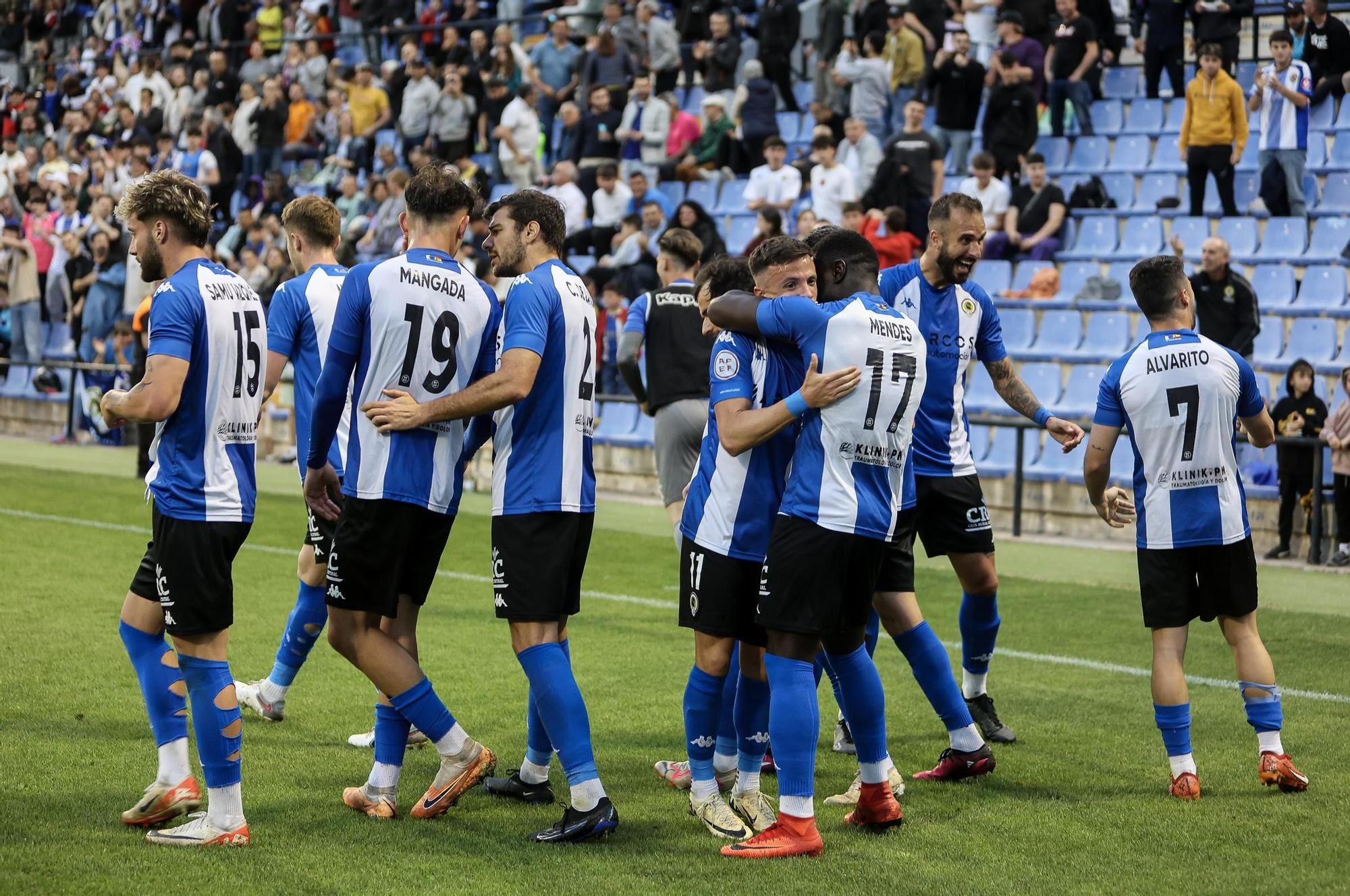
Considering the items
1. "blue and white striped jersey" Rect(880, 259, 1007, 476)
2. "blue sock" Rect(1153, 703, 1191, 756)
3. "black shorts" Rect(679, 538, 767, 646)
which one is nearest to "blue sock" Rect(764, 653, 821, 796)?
"black shorts" Rect(679, 538, 767, 646)

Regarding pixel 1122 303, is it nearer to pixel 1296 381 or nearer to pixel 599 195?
pixel 1296 381

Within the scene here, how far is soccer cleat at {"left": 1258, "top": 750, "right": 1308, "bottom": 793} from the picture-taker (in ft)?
18.9

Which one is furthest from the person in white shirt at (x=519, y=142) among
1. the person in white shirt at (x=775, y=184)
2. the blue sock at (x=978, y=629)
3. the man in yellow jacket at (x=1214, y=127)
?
the blue sock at (x=978, y=629)

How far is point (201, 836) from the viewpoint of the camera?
4934 mm

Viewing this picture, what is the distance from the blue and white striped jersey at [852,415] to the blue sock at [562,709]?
93 cm

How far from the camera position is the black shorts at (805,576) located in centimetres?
489

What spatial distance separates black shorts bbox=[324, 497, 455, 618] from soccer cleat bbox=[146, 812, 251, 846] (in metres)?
0.80

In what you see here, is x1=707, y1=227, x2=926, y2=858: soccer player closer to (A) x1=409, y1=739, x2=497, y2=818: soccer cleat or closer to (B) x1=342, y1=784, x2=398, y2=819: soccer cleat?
(A) x1=409, y1=739, x2=497, y2=818: soccer cleat

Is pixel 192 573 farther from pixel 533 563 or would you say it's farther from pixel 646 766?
pixel 646 766

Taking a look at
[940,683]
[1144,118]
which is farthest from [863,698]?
[1144,118]

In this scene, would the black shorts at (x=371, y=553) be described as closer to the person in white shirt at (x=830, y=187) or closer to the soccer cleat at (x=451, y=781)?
the soccer cleat at (x=451, y=781)

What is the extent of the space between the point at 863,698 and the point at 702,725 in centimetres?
57

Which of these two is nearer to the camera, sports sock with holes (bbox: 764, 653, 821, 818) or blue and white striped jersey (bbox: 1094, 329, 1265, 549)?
sports sock with holes (bbox: 764, 653, 821, 818)

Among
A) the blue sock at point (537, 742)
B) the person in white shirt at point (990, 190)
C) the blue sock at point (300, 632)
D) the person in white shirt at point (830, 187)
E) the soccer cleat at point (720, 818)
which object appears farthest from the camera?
the person in white shirt at point (830, 187)
